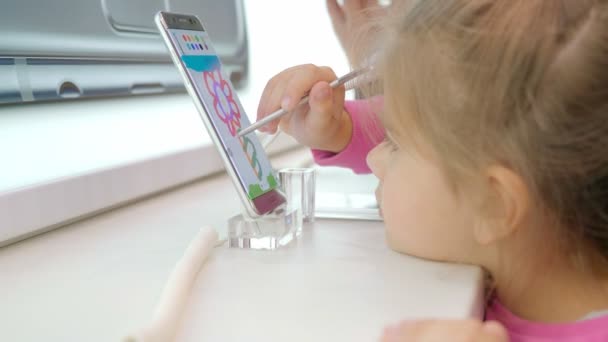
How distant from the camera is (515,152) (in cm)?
42

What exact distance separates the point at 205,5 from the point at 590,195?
2.63ft

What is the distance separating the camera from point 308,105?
691 millimetres

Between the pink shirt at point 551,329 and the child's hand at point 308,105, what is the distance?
0.25m

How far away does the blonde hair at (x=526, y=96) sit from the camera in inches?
15.7

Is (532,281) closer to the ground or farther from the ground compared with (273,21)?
closer to the ground

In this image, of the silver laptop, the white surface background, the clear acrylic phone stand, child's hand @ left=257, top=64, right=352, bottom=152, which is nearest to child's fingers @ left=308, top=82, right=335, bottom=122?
child's hand @ left=257, top=64, right=352, bottom=152

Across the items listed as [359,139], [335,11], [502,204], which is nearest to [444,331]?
[502,204]

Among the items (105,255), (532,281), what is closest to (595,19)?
(532,281)

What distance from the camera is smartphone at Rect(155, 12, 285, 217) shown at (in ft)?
1.75

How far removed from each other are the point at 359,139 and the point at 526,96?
0.39 metres

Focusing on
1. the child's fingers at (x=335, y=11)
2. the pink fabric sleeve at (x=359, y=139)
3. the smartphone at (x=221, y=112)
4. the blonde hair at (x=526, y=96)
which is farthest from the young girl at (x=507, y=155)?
the child's fingers at (x=335, y=11)

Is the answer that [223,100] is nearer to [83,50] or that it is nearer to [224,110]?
[224,110]

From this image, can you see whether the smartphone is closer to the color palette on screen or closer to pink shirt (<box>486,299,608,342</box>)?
the color palette on screen

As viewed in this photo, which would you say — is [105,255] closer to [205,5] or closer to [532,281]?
[532,281]
